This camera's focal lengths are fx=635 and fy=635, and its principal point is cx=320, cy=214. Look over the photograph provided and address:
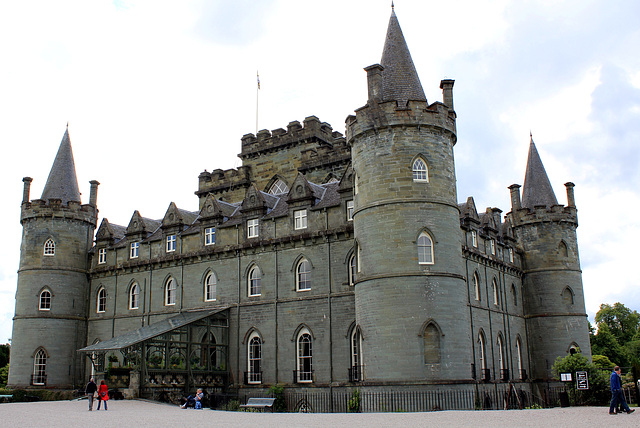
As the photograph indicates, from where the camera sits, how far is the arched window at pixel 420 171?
28.3 metres

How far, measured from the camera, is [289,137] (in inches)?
1758

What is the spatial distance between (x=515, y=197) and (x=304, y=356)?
65.8 ft

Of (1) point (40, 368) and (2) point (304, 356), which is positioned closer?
(2) point (304, 356)

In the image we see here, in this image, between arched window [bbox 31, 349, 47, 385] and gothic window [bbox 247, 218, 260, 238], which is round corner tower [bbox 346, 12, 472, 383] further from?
arched window [bbox 31, 349, 47, 385]

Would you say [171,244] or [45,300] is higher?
[171,244]

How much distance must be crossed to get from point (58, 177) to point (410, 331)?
29.3 meters

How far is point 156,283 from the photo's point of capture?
40.2m

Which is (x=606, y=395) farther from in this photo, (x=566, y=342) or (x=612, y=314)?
(x=612, y=314)

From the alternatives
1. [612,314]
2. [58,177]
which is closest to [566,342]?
[58,177]

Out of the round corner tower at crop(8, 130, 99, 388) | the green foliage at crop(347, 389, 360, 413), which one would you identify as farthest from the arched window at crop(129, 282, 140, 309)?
the green foliage at crop(347, 389, 360, 413)

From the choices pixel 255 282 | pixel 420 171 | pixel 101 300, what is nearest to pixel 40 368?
pixel 101 300

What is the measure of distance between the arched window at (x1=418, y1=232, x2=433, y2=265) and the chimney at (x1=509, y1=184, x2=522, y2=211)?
60.1ft

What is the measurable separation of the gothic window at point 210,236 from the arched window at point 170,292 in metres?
3.46

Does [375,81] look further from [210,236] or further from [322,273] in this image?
[210,236]
